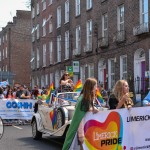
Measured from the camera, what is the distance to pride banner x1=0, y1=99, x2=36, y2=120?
17.7 m

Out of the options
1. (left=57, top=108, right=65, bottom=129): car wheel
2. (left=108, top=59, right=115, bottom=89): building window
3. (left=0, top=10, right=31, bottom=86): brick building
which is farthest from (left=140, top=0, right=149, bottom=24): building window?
(left=0, top=10, right=31, bottom=86): brick building

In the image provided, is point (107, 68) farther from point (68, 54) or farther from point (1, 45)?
point (1, 45)

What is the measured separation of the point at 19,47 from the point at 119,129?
55.7 m

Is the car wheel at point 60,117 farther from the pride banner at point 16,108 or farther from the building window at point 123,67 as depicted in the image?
the building window at point 123,67

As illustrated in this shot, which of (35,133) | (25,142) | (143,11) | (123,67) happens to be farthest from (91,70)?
(25,142)

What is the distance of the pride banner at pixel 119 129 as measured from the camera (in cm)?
680

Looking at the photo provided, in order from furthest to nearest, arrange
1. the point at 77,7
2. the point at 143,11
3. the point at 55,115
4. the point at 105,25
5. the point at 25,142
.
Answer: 1. the point at 77,7
2. the point at 105,25
3. the point at 143,11
4. the point at 25,142
5. the point at 55,115

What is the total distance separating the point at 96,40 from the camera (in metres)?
28.3

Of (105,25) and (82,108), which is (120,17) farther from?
(82,108)

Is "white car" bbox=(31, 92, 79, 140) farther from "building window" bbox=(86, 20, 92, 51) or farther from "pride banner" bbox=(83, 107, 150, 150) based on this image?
"building window" bbox=(86, 20, 92, 51)

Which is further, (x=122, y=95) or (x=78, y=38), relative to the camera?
(x=78, y=38)

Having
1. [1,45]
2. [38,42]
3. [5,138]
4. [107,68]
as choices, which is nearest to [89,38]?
[107,68]

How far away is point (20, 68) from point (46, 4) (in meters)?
20.8

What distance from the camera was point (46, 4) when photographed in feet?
138
